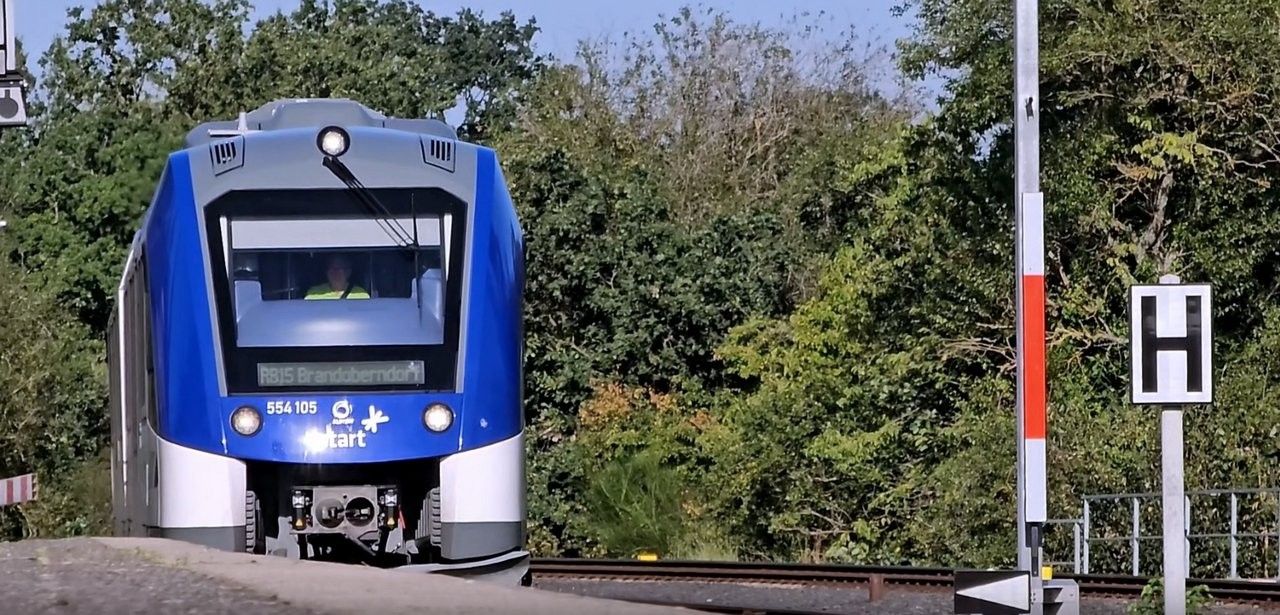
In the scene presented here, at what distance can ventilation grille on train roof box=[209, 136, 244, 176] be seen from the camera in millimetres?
12023

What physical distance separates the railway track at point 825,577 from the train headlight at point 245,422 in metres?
4.68

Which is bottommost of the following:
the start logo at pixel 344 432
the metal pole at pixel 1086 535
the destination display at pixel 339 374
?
the metal pole at pixel 1086 535

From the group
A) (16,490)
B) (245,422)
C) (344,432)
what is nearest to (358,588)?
(344,432)

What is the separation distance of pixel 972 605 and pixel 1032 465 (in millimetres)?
1311

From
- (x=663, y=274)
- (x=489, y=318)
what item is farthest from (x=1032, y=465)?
(x=663, y=274)

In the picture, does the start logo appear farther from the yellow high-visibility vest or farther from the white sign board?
the white sign board

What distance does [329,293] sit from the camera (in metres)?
11.9

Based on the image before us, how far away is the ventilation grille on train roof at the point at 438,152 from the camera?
12.2m

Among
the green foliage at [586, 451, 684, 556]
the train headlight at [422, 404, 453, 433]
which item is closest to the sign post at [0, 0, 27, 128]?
the train headlight at [422, 404, 453, 433]

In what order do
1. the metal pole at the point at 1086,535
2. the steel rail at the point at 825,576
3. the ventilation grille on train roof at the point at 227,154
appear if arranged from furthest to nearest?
the metal pole at the point at 1086,535, the steel rail at the point at 825,576, the ventilation grille on train roof at the point at 227,154

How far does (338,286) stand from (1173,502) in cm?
469

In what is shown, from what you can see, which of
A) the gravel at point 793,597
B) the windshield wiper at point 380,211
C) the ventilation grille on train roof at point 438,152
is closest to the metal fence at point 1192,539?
the gravel at point 793,597

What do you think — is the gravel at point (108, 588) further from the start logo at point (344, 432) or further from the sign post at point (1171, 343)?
the sign post at point (1171, 343)

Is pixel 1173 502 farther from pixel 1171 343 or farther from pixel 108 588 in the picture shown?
pixel 108 588
